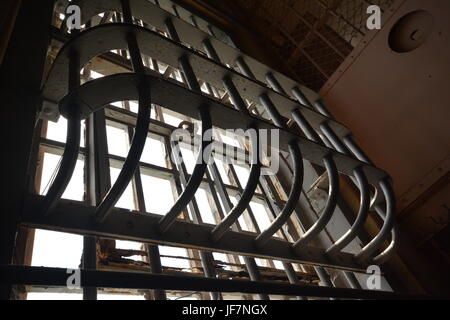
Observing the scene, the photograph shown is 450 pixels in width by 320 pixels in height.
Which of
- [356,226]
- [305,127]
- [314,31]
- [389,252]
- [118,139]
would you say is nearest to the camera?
[356,226]

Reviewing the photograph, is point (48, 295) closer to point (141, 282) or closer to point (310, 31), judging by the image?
point (141, 282)

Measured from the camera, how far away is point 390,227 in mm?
1090

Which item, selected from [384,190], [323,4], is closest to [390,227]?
[384,190]

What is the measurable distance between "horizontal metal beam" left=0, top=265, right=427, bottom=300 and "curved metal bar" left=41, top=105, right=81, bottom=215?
12 centimetres

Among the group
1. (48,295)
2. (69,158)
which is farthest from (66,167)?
(48,295)

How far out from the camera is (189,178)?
2.52 ft

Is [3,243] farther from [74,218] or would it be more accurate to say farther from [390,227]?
[390,227]

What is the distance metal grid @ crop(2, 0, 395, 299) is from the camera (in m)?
0.63

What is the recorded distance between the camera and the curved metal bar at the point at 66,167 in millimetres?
590

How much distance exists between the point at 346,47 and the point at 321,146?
2.25m

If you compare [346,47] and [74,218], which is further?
[346,47]

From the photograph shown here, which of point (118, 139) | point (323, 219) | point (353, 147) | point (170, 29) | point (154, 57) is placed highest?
point (118, 139)

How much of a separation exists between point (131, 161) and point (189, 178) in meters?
0.16

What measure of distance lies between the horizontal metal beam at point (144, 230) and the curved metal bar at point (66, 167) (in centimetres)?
3
